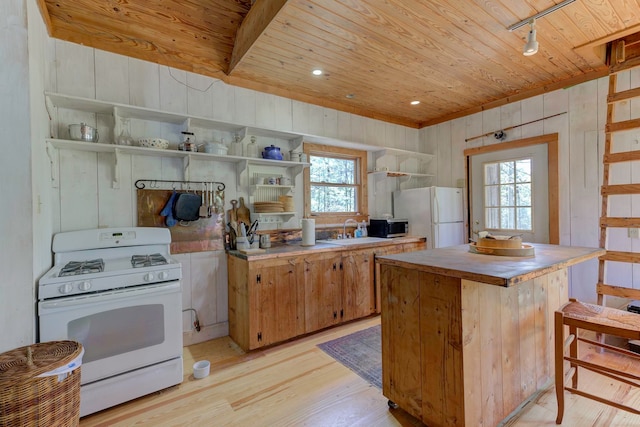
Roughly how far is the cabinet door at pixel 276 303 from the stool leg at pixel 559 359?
1873mm

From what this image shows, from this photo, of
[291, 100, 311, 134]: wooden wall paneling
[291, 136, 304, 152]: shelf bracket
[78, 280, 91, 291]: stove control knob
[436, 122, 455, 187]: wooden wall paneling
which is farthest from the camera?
[436, 122, 455, 187]: wooden wall paneling

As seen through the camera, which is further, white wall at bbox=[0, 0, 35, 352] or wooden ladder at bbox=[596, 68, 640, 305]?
wooden ladder at bbox=[596, 68, 640, 305]

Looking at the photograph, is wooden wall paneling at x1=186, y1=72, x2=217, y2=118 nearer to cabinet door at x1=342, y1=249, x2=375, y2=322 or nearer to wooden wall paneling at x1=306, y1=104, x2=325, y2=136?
wooden wall paneling at x1=306, y1=104, x2=325, y2=136

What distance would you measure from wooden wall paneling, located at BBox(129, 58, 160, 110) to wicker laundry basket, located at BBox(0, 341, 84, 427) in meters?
1.95

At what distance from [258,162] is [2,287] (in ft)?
6.55

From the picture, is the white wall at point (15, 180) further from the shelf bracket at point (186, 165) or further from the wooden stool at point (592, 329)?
the wooden stool at point (592, 329)

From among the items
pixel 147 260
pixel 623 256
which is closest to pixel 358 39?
pixel 147 260

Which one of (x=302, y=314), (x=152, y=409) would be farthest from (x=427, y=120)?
(x=152, y=409)

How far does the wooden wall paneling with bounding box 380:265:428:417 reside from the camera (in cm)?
161

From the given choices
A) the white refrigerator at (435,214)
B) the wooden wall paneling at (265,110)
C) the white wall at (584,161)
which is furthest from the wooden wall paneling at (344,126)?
the white wall at (584,161)

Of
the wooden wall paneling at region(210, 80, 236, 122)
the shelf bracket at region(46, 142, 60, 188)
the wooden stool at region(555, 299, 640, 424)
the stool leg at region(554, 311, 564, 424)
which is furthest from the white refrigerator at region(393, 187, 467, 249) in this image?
the shelf bracket at region(46, 142, 60, 188)

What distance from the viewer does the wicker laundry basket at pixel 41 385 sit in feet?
3.73

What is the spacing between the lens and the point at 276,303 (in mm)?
2580

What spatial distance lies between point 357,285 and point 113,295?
2.14 meters
